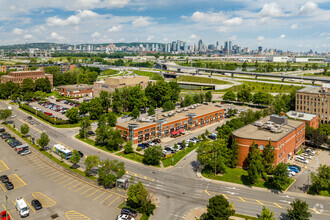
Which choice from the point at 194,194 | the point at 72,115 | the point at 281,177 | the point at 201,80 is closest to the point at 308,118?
the point at 281,177

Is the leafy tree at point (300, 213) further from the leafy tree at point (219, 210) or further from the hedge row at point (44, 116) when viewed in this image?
the hedge row at point (44, 116)

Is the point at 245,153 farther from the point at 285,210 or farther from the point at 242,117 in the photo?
the point at 242,117

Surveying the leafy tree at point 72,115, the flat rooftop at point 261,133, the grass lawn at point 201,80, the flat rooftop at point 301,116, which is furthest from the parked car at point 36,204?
the grass lawn at point 201,80

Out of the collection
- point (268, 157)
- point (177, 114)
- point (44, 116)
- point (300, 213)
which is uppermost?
point (177, 114)

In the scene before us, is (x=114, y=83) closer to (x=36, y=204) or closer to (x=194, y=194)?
(x=36, y=204)

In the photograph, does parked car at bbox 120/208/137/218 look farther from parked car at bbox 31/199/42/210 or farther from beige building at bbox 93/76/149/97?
beige building at bbox 93/76/149/97

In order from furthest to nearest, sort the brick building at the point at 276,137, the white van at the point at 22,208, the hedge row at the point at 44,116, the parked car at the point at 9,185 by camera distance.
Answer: the hedge row at the point at 44,116 < the brick building at the point at 276,137 < the parked car at the point at 9,185 < the white van at the point at 22,208

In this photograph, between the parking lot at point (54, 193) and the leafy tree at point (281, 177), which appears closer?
the parking lot at point (54, 193)
